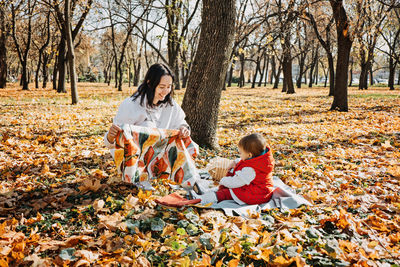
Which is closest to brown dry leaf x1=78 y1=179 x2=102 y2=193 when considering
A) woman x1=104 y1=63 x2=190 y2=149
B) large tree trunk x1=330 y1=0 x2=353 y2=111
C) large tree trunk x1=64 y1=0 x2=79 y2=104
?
woman x1=104 y1=63 x2=190 y2=149

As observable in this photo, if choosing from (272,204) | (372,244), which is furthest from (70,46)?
(372,244)

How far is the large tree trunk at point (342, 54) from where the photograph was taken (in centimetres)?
988

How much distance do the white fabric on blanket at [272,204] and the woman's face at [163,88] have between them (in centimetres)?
160

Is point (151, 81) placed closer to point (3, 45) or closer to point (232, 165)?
point (232, 165)

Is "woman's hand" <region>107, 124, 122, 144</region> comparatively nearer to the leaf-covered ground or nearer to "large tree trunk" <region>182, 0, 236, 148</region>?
the leaf-covered ground

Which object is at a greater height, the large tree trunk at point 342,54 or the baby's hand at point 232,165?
the large tree trunk at point 342,54

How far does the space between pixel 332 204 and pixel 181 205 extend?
1.81 meters

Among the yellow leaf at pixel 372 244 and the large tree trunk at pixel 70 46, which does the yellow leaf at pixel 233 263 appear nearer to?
the yellow leaf at pixel 372 244

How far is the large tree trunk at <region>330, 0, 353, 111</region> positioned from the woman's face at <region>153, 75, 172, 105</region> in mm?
9169

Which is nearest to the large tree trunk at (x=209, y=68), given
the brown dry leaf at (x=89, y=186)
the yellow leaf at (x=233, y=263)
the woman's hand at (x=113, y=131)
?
the woman's hand at (x=113, y=131)

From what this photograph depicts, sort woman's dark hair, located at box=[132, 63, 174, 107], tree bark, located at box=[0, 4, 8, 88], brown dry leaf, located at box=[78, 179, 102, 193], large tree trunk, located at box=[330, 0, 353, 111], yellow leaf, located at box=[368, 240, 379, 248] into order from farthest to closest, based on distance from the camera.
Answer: tree bark, located at box=[0, 4, 8, 88] → large tree trunk, located at box=[330, 0, 353, 111] → woman's dark hair, located at box=[132, 63, 174, 107] → brown dry leaf, located at box=[78, 179, 102, 193] → yellow leaf, located at box=[368, 240, 379, 248]

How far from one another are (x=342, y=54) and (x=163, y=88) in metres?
9.68

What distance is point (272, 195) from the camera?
3.20 m

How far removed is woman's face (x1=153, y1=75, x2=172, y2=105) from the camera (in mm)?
3428
